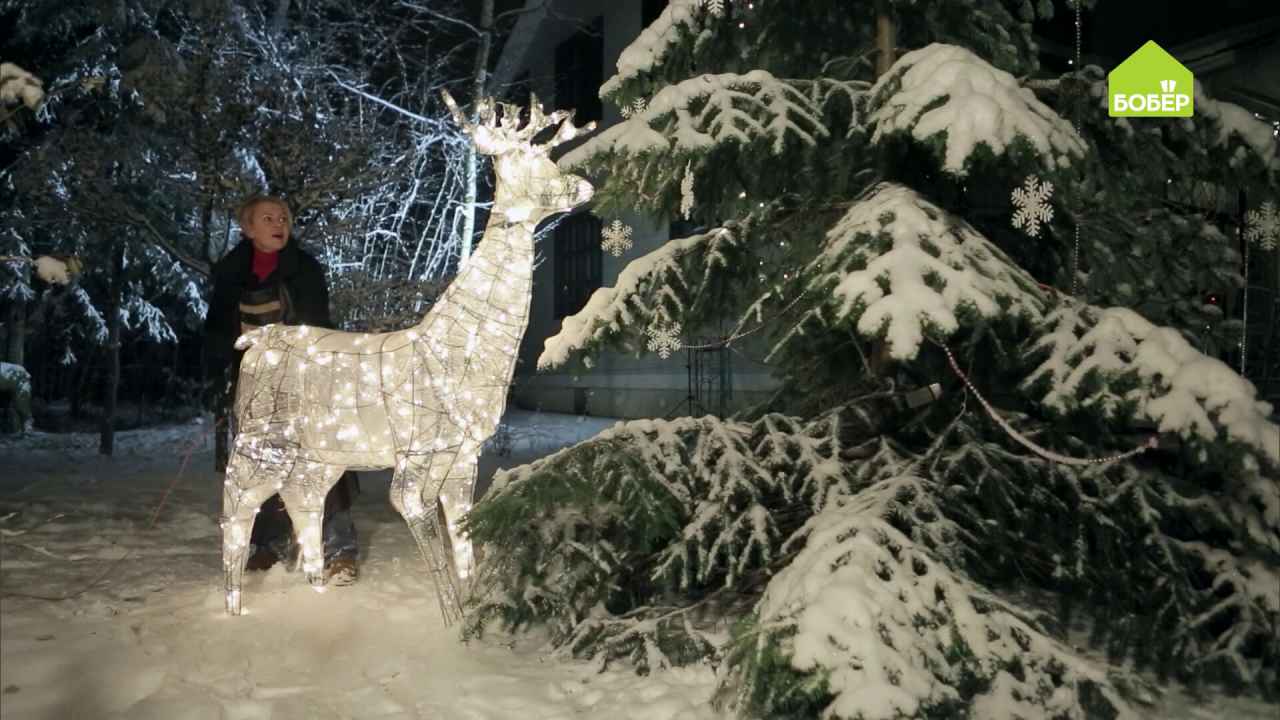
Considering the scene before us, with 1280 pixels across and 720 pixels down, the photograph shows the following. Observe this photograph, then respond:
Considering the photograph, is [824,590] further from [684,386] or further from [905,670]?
[684,386]

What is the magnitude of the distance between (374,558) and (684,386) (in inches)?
348

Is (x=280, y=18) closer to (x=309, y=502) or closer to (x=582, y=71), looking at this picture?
(x=582, y=71)

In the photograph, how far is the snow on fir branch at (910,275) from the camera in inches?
115

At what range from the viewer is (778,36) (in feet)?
14.9

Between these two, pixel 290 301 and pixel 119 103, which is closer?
pixel 290 301

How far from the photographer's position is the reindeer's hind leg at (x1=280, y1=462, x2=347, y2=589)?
14.1 feet

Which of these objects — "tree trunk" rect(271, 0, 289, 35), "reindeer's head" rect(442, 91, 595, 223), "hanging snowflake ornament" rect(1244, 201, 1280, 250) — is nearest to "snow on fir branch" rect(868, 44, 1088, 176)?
"hanging snowflake ornament" rect(1244, 201, 1280, 250)

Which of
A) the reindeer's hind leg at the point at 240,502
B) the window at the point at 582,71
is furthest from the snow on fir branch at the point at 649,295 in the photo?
the window at the point at 582,71

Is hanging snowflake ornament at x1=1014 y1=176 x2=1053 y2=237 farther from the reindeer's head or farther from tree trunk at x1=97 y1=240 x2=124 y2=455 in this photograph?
tree trunk at x1=97 y1=240 x2=124 y2=455

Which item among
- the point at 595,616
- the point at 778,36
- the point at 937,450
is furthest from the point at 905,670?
the point at 778,36

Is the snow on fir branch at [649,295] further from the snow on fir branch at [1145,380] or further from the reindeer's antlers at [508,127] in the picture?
the snow on fir branch at [1145,380]

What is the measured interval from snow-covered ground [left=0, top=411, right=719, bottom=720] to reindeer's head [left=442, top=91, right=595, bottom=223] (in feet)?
6.61

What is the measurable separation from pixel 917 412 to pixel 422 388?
2.29 metres

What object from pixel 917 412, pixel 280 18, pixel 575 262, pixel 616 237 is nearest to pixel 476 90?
pixel 280 18
